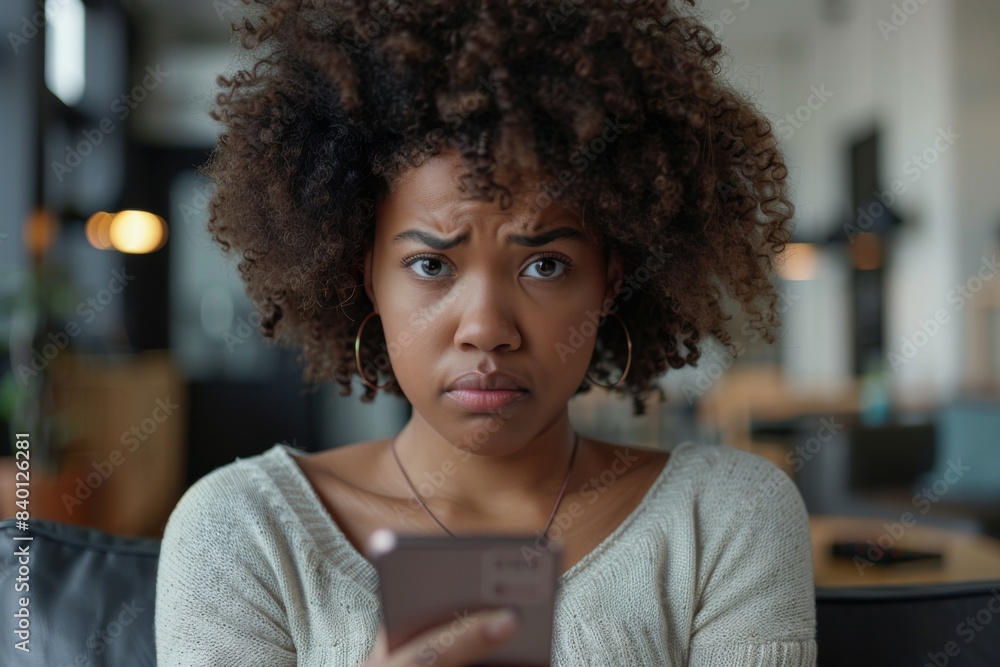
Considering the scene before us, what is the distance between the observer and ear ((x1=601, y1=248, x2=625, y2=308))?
122 cm

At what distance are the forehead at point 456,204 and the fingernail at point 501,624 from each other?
0.47 meters

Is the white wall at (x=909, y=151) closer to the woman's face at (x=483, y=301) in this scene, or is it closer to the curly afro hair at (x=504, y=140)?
the curly afro hair at (x=504, y=140)

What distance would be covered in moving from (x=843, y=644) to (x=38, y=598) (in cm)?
110

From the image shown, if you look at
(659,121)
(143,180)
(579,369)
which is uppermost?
(143,180)

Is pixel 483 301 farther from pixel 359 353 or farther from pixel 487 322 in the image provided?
pixel 359 353

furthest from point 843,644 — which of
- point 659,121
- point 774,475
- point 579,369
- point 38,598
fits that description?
point 38,598

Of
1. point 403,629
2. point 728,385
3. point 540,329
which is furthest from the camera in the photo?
point 728,385

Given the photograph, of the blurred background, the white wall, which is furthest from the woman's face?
the white wall

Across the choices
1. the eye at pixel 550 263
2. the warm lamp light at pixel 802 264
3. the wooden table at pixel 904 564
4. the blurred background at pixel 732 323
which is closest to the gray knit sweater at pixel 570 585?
the eye at pixel 550 263

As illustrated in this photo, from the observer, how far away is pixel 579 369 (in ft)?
3.69

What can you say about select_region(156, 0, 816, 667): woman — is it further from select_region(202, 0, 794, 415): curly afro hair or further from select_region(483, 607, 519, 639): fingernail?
select_region(483, 607, 519, 639): fingernail

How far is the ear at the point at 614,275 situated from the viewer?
4.01ft

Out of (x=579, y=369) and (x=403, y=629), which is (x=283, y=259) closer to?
(x=579, y=369)

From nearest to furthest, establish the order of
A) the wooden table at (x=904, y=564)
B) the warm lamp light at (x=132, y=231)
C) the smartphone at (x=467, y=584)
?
the smartphone at (x=467, y=584), the wooden table at (x=904, y=564), the warm lamp light at (x=132, y=231)
